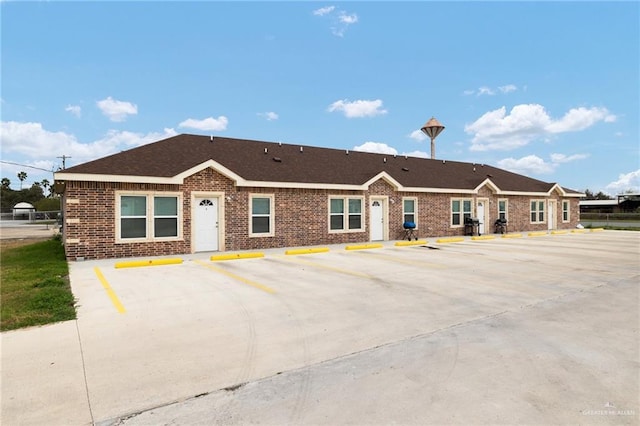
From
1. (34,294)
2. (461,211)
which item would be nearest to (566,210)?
(461,211)

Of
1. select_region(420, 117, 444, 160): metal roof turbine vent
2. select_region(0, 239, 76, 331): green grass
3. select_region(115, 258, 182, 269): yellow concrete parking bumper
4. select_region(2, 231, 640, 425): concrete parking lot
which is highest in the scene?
select_region(420, 117, 444, 160): metal roof turbine vent

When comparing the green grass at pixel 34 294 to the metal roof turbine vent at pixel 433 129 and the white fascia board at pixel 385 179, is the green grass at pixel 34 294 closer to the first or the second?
the white fascia board at pixel 385 179

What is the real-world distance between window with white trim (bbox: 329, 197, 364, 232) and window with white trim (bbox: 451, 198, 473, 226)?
7.29 metres

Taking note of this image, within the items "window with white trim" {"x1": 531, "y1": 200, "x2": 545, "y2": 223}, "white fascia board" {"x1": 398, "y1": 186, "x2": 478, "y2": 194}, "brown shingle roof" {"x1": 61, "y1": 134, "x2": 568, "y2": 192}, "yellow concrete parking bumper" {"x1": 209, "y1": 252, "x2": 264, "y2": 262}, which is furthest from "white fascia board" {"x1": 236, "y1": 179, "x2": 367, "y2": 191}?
"window with white trim" {"x1": 531, "y1": 200, "x2": 545, "y2": 223}

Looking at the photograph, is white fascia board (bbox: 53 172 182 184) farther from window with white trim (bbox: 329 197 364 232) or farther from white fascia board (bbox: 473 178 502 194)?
white fascia board (bbox: 473 178 502 194)

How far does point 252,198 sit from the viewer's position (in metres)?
16.0

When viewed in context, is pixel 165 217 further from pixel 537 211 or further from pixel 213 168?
pixel 537 211

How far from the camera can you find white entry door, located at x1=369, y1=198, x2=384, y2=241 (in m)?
19.5

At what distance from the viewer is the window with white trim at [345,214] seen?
18.3m

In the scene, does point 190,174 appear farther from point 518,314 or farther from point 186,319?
point 518,314

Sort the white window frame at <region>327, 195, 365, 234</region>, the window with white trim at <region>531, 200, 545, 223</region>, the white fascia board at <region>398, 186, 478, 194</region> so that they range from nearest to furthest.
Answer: the white window frame at <region>327, 195, 365, 234</region> < the white fascia board at <region>398, 186, 478, 194</region> < the window with white trim at <region>531, 200, 545, 223</region>

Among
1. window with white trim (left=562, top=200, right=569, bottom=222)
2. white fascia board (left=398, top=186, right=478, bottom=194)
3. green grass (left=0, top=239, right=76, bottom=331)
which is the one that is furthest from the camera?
window with white trim (left=562, top=200, right=569, bottom=222)

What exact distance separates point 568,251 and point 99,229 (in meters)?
18.3

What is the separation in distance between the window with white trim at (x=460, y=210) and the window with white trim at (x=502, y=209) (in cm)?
312
